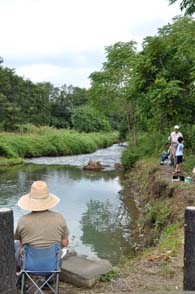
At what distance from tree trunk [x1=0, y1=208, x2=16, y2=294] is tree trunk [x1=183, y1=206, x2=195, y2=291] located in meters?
1.65

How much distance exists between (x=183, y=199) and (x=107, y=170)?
1723 cm

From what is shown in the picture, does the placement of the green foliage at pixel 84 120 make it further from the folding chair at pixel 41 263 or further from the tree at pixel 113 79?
the folding chair at pixel 41 263

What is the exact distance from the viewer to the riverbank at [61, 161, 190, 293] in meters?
5.17

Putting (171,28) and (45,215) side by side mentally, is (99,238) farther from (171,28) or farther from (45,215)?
(171,28)

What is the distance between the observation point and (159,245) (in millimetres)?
7535

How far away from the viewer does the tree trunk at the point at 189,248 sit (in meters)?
4.14

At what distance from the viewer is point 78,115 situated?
201 feet

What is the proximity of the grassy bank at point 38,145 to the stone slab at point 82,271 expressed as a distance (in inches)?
1018

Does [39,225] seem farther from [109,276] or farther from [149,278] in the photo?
[149,278]

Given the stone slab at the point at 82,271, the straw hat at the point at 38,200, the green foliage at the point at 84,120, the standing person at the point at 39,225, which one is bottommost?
the stone slab at the point at 82,271

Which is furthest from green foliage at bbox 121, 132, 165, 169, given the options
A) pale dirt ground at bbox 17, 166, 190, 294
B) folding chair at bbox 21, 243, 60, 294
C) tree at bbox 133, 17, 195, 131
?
folding chair at bbox 21, 243, 60, 294

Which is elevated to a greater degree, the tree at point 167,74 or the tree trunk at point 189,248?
the tree at point 167,74

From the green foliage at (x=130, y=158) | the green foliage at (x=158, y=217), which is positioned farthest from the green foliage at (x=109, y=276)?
the green foliage at (x=130, y=158)

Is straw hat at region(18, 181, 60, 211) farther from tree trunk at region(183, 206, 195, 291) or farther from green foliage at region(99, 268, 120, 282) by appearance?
tree trunk at region(183, 206, 195, 291)
